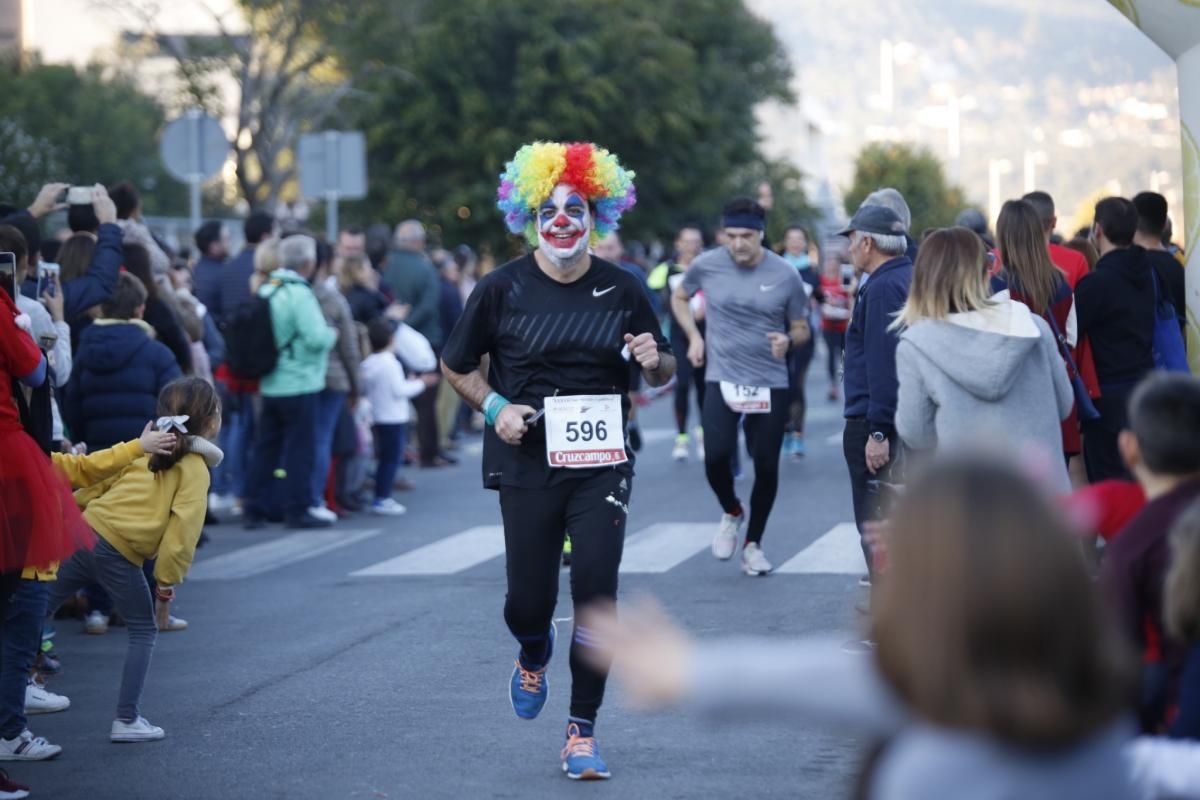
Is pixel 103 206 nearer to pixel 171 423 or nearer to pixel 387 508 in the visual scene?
pixel 171 423

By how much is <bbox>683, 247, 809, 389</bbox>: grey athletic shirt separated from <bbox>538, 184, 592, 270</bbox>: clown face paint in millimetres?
4243

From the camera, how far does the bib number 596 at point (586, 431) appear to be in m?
6.51

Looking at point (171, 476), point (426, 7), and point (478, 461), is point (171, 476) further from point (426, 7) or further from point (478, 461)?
point (426, 7)

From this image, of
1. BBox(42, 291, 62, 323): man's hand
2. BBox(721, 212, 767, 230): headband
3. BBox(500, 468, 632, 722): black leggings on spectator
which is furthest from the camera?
BBox(721, 212, 767, 230): headband

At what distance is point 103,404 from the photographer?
1000cm

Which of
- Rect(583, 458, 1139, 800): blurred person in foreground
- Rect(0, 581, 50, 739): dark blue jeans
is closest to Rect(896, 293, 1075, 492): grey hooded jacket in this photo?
Rect(0, 581, 50, 739): dark blue jeans

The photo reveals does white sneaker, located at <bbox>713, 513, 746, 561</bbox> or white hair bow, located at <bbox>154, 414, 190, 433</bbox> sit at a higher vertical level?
white hair bow, located at <bbox>154, 414, 190, 433</bbox>

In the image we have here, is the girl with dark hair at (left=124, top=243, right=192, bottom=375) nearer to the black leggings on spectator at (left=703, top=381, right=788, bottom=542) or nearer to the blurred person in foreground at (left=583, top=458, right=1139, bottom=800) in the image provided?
the black leggings on spectator at (left=703, top=381, right=788, bottom=542)

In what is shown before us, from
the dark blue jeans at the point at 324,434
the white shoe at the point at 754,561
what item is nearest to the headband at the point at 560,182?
the white shoe at the point at 754,561

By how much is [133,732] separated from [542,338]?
2.17m

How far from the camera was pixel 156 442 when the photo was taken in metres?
7.04

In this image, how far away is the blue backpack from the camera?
916 centimetres

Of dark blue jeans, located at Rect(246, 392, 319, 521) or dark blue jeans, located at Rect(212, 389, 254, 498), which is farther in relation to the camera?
dark blue jeans, located at Rect(212, 389, 254, 498)

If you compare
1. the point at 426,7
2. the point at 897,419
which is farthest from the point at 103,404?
the point at 426,7
